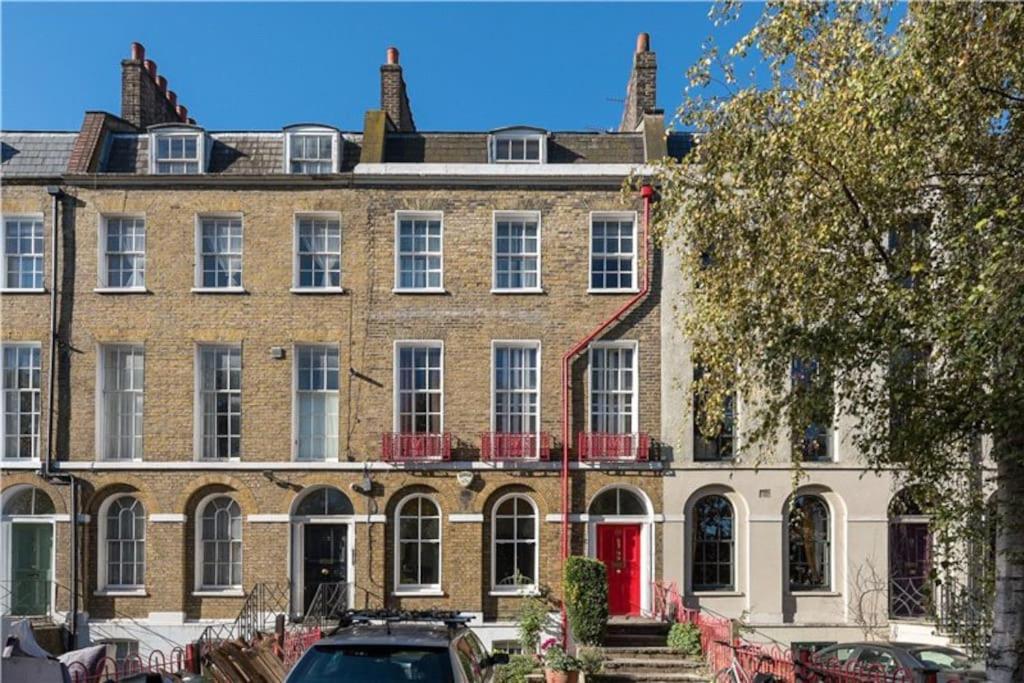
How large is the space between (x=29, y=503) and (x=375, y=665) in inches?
667

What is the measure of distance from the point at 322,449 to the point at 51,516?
21.5 ft

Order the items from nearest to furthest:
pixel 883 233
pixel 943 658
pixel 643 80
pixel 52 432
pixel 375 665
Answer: pixel 375 665
pixel 883 233
pixel 943 658
pixel 52 432
pixel 643 80

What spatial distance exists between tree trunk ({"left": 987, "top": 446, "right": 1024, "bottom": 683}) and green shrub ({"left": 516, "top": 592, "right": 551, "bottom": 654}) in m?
10.6

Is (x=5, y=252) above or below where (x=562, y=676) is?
Result: above

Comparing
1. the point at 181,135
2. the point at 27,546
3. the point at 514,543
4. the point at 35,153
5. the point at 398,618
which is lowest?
the point at 27,546

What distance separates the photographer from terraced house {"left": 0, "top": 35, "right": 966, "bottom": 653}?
21188 mm

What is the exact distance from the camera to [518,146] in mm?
22766

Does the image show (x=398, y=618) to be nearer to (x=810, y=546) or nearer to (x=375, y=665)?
(x=375, y=665)

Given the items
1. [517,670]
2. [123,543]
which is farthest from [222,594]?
[517,670]

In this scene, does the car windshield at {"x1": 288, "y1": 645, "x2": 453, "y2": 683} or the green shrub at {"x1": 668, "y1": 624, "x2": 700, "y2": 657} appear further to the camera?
the green shrub at {"x1": 668, "y1": 624, "x2": 700, "y2": 657}

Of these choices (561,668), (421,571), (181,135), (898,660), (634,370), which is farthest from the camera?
(181,135)

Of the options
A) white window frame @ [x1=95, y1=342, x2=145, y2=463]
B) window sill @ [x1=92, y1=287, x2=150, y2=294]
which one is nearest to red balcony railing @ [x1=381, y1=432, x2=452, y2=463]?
white window frame @ [x1=95, y1=342, x2=145, y2=463]

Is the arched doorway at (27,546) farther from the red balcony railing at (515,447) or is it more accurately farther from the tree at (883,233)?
the tree at (883,233)

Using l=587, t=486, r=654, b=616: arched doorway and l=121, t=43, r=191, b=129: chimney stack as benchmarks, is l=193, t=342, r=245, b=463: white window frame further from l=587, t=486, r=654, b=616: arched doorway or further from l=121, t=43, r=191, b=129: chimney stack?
l=587, t=486, r=654, b=616: arched doorway
